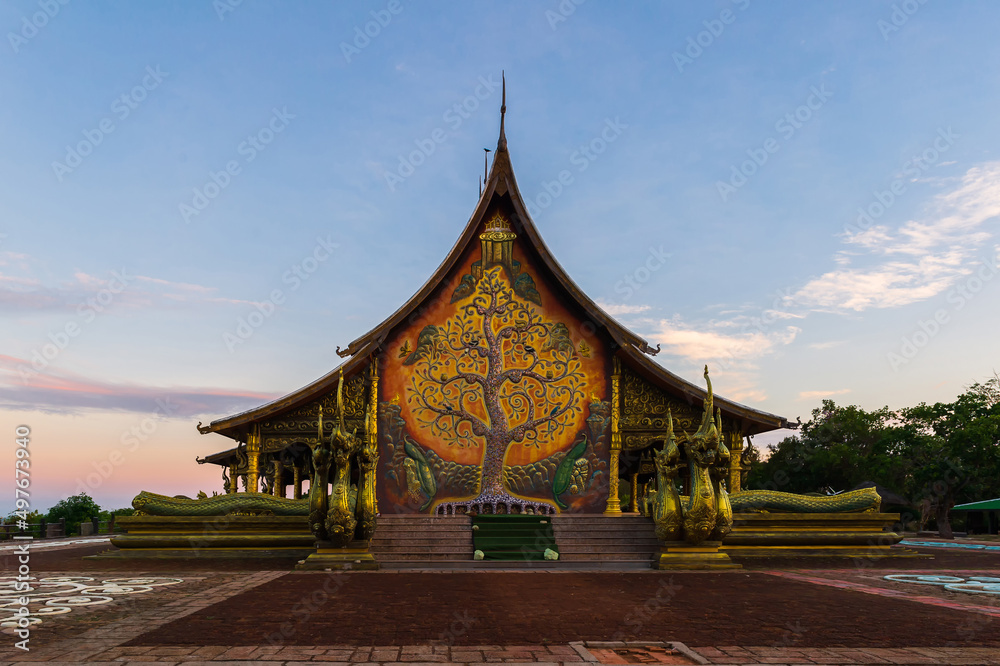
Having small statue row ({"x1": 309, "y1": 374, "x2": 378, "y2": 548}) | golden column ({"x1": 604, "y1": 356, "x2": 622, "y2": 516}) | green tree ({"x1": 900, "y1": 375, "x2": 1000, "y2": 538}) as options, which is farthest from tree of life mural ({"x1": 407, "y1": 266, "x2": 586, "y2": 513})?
green tree ({"x1": 900, "y1": 375, "x2": 1000, "y2": 538})

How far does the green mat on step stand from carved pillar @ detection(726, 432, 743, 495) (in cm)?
461

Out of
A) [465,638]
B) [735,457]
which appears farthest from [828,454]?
[465,638]

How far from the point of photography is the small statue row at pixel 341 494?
465 inches

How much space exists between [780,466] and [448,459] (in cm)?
3366

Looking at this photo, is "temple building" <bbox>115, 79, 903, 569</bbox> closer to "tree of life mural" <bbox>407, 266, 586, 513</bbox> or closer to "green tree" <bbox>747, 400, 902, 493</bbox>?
"tree of life mural" <bbox>407, 266, 586, 513</bbox>

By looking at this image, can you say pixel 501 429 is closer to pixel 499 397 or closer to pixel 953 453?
pixel 499 397

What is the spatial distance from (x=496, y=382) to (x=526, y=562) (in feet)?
15.8

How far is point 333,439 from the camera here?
11883 millimetres

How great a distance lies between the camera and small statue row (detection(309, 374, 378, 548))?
1181cm

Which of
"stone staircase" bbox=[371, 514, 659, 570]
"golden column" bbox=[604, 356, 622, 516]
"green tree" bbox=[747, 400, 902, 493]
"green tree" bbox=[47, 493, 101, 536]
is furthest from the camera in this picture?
"green tree" bbox=[747, 400, 902, 493]

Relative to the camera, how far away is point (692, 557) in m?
12.1

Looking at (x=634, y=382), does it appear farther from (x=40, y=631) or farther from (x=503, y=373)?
(x=40, y=631)

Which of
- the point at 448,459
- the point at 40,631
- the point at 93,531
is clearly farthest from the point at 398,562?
the point at 93,531

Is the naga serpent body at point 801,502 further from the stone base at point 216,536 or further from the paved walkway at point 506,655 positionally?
the paved walkway at point 506,655
